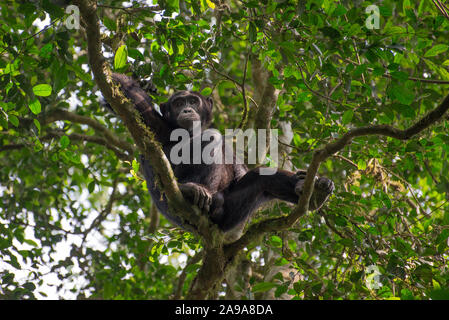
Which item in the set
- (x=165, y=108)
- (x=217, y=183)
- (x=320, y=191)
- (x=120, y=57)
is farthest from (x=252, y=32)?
(x=165, y=108)

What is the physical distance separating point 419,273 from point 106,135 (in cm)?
463

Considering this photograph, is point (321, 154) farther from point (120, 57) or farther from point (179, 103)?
point (179, 103)

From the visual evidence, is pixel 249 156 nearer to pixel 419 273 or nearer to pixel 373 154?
pixel 373 154

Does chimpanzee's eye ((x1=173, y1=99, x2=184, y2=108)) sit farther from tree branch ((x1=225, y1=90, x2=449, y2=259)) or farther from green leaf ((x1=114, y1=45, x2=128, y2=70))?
tree branch ((x1=225, y1=90, x2=449, y2=259))

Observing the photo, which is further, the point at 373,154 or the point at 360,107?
the point at 373,154

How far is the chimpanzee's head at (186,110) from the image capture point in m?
5.71

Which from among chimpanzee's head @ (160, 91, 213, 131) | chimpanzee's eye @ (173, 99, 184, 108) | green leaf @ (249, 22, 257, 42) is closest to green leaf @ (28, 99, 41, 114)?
chimpanzee's head @ (160, 91, 213, 131)

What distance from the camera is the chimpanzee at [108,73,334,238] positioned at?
15.4 feet

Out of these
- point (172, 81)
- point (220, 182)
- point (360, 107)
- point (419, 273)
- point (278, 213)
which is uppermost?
point (172, 81)

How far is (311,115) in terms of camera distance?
5277 mm

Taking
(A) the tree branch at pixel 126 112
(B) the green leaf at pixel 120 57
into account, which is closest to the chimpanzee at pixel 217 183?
(A) the tree branch at pixel 126 112

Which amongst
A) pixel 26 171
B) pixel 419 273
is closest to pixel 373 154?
pixel 419 273

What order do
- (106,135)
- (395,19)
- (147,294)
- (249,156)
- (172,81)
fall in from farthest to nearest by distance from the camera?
(395,19) → (147,294) → (106,135) → (249,156) → (172,81)

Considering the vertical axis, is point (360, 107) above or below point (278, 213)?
above
